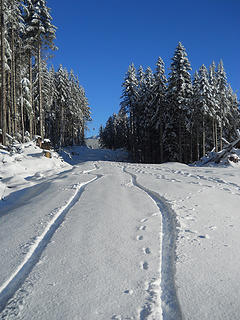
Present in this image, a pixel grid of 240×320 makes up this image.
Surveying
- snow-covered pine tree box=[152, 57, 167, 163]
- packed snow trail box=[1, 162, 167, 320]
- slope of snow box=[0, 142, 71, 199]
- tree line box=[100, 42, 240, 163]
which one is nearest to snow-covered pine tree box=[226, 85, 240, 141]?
tree line box=[100, 42, 240, 163]

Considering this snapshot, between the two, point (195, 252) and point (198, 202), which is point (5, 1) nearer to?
point (198, 202)

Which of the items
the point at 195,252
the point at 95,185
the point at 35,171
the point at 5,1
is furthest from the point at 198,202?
the point at 5,1

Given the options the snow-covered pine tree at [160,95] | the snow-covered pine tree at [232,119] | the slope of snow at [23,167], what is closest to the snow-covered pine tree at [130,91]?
the snow-covered pine tree at [160,95]

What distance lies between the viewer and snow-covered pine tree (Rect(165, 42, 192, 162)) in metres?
25.6

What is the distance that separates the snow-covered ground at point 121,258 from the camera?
6.26ft

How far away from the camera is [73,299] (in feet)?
6.52

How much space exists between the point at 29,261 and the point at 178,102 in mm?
25708

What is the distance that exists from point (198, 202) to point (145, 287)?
10.6 ft

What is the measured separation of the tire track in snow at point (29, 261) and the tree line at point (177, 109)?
75.2 feet

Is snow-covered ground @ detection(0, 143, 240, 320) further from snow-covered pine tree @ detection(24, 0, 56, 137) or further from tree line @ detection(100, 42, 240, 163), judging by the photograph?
tree line @ detection(100, 42, 240, 163)

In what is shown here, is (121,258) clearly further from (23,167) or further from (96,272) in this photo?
(23,167)

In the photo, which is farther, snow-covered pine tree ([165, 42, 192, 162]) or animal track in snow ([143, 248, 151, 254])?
snow-covered pine tree ([165, 42, 192, 162])

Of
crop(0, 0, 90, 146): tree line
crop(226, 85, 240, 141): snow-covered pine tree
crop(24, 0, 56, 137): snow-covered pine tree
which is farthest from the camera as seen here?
crop(226, 85, 240, 141): snow-covered pine tree

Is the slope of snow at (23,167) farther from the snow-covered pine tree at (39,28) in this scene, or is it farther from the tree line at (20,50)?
the snow-covered pine tree at (39,28)
